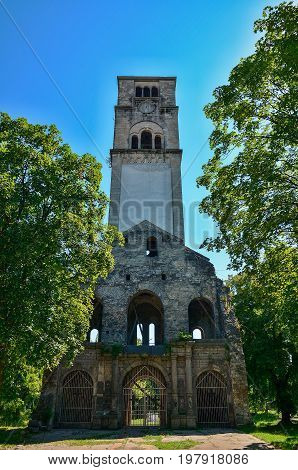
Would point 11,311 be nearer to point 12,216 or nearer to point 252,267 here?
point 12,216

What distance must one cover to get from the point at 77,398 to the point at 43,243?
1067 cm

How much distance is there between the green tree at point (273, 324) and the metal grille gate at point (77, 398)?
959cm

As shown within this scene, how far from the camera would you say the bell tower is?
30047mm

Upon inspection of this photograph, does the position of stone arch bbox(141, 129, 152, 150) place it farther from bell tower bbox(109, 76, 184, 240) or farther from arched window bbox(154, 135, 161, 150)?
arched window bbox(154, 135, 161, 150)

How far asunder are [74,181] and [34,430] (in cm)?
1151

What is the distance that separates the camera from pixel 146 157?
3256 centimetres

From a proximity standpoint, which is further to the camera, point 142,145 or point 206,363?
point 142,145

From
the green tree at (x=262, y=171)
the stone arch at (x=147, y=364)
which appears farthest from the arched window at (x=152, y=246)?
the green tree at (x=262, y=171)

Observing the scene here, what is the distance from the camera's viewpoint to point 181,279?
23.1 meters

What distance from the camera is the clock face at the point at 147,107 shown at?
3606 centimetres

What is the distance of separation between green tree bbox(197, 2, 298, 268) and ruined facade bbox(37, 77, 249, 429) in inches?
178

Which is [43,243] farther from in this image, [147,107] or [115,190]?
[147,107]

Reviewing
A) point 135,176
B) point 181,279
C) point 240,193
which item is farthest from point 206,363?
point 135,176

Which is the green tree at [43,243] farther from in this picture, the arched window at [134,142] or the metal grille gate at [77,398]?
the arched window at [134,142]
